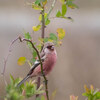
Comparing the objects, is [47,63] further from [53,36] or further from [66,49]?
[66,49]

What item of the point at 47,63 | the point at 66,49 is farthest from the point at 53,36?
the point at 66,49

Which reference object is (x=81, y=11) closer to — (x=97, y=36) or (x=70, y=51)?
(x=97, y=36)

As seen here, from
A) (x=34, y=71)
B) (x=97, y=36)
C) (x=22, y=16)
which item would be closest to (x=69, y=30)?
(x=97, y=36)

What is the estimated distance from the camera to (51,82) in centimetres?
487

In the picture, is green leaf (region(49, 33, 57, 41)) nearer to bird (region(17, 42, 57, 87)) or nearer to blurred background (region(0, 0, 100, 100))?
bird (region(17, 42, 57, 87))

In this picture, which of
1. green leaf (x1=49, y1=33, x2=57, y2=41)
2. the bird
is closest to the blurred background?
the bird

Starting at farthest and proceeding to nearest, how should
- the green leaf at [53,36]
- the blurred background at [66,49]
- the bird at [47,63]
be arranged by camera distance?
the blurred background at [66,49] → the bird at [47,63] → the green leaf at [53,36]

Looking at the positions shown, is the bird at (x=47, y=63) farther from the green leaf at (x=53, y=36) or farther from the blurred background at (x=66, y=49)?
the blurred background at (x=66, y=49)

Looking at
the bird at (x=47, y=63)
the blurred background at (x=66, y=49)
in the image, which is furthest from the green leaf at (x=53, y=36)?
the blurred background at (x=66, y=49)

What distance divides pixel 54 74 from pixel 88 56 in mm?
531

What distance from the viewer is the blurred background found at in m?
4.84

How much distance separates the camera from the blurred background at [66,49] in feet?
15.9

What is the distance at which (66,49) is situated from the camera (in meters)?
5.15

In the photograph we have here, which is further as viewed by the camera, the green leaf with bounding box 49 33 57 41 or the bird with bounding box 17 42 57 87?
the bird with bounding box 17 42 57 87
